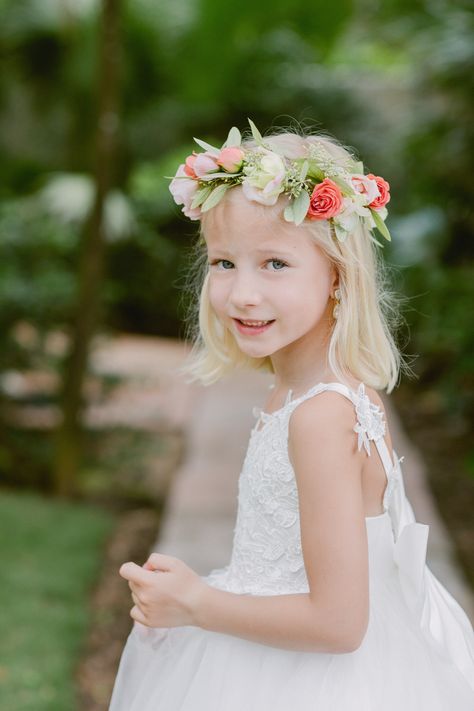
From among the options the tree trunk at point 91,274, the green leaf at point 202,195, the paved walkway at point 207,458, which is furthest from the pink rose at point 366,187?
the tree trunk at point 91,274

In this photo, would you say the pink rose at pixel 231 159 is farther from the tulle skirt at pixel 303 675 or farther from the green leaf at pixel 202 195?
the tulle skirt at pixel 303 675

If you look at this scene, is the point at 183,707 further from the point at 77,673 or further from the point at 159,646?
the point at 77,673

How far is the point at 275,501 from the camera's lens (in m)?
1.44

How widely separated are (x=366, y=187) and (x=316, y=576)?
23.4 inches

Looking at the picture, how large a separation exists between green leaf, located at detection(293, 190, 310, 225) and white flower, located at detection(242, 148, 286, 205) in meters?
0.03

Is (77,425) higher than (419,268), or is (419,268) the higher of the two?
(419,268)

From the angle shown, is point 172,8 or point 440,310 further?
point 172,8

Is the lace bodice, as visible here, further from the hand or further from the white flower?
the white flower

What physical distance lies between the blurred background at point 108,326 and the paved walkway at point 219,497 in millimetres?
324

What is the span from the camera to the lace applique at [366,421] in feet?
4.39

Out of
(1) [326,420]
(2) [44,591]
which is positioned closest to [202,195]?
(1) [326,420]

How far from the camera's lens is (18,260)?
5699 mm

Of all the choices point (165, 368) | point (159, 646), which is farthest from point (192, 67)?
point (159, 646)

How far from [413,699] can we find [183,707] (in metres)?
0.35
